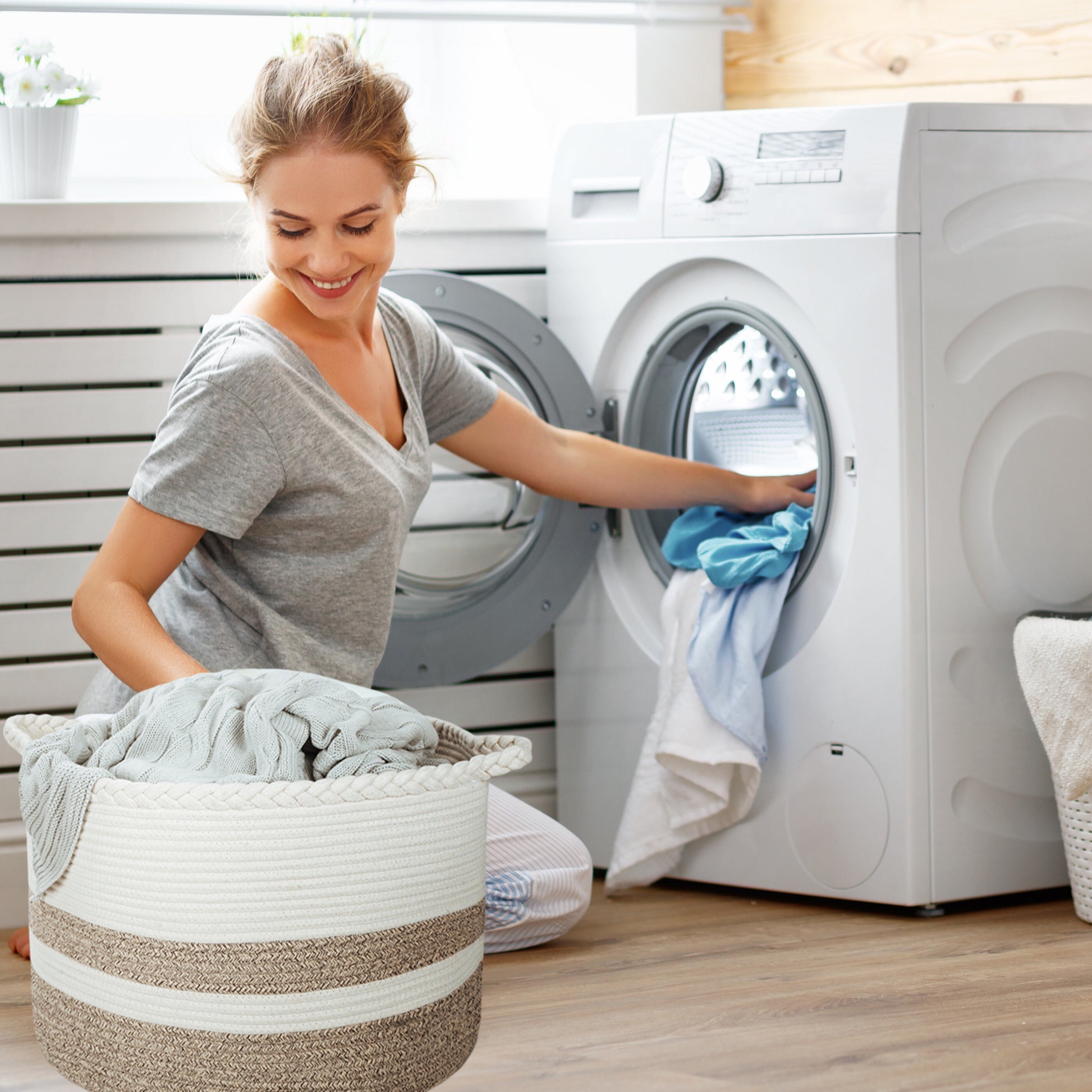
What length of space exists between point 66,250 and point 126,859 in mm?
1175

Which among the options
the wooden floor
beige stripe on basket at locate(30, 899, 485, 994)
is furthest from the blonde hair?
the wooden floor

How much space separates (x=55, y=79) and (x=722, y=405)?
105 cm

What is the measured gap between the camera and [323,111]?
1433 millimetres

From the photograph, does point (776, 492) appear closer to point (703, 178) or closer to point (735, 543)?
point (735, 543)

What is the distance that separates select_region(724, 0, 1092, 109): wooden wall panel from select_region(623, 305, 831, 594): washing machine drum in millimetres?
620

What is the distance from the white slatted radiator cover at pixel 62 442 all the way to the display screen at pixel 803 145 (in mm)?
814

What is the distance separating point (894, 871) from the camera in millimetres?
1787

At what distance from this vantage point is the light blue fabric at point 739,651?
183 centimetres

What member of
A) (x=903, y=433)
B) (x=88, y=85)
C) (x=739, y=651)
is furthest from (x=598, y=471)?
(x=88, y=85)

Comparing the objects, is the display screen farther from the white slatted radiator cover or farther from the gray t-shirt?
the white slatted radiator cover

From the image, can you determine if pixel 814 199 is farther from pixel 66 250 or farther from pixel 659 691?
pixel 66 250

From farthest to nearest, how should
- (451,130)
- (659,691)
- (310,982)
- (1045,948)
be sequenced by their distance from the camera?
(451,130) → (659,691) → (1045,948) → (310,982)

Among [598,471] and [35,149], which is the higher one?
[35,149]

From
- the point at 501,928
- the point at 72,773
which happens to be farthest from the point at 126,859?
the point at 501,928
